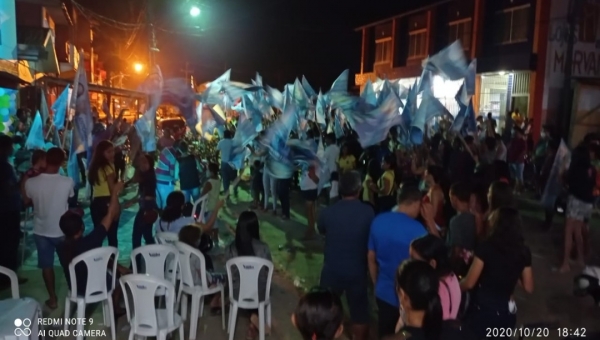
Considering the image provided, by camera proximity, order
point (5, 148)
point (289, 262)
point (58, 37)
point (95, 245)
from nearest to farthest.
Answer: point (95, 245) < point (5, 148) < point (289, 262) < point (58, 37)

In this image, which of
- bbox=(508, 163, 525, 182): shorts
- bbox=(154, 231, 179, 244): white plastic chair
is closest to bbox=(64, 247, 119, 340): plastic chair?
bbox=(154, 231, 179, 244): white plastic chair

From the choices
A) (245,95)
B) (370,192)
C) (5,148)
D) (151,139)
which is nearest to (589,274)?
(370,192)

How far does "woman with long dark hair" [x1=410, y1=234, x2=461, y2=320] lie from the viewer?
2996mm

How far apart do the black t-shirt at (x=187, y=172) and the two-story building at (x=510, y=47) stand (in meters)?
13.1

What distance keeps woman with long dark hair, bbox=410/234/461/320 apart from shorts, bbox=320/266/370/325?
1.04m

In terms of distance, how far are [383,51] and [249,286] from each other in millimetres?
25762

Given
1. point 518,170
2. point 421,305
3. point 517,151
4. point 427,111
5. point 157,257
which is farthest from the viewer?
point 518,170

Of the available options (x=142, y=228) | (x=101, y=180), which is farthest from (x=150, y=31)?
(x=142, y=228)

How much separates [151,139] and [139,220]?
2651 mm

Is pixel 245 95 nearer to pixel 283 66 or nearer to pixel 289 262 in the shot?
pixel 289 262

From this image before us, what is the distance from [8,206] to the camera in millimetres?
6098

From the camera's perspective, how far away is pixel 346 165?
30.4ft

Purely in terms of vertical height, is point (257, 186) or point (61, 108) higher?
point (61, 108)

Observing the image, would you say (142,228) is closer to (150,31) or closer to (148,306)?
(148,306)
